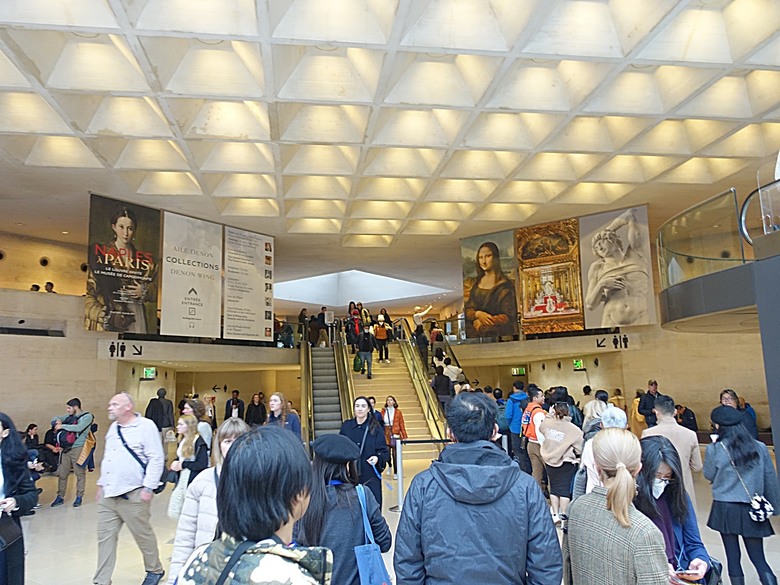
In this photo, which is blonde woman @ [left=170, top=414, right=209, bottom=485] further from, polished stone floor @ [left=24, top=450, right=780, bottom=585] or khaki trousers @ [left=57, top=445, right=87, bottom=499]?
khaki trousers @ [left=57, top=445, right=87, bottom=499]

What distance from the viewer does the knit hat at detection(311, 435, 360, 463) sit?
2.75m

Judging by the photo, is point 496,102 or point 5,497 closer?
point 5,497

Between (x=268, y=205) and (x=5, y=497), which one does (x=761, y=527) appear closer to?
(x=5, y=497)

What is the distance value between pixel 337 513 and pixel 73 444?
8.35m

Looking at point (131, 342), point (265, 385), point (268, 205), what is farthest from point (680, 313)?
point (265, 385)

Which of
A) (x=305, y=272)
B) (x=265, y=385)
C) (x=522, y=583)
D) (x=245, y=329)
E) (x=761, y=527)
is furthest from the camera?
(x=265, y=385)

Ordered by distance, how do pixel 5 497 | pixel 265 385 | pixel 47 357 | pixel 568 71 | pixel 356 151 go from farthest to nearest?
pixel 265 385
pixel 47 357
pixel 356 151
pixel 568 71
pixel 5 497

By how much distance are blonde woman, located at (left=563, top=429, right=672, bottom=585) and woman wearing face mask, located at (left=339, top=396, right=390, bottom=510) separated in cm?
313

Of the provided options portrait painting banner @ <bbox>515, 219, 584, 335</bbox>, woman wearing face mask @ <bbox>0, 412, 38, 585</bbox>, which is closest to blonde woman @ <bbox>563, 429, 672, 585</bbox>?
woman wearing face mask @ <bbox>0, 412, 38, 585</bbox>

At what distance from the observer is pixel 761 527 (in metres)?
4.44

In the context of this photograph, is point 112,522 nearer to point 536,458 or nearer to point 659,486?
point 659,486

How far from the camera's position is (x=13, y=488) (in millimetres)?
3850

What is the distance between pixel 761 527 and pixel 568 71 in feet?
24.2

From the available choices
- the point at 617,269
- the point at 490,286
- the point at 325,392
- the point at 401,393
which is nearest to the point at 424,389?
the point at 401,393
